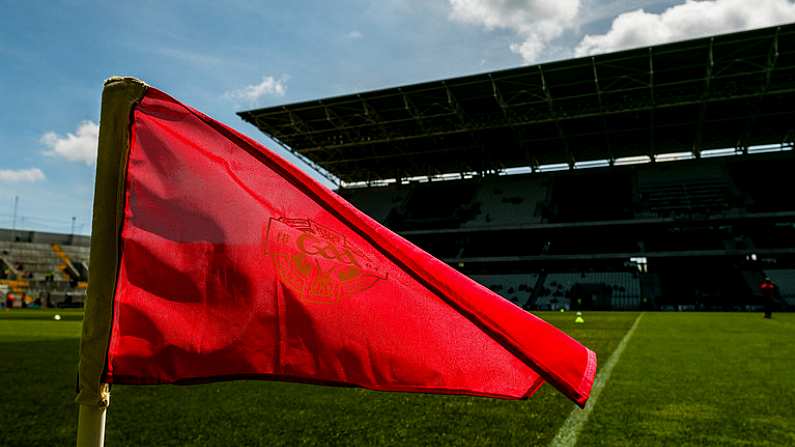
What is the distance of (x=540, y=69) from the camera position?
2442 cm

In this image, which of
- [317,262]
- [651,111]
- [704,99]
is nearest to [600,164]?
[651,111]

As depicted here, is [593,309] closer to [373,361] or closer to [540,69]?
[540,69]

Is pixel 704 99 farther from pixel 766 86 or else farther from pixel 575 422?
pixel 575 422

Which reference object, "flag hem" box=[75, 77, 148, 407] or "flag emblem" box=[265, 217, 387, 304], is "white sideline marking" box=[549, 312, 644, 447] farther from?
"flag hem" box=[75, 77, 148, 407]

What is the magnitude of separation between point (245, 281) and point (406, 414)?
2738mm

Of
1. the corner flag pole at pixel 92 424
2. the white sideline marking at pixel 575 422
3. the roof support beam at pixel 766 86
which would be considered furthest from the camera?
the roof support beam at pixel 766 86

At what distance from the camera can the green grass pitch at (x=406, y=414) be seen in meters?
3.05

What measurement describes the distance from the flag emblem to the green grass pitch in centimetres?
200

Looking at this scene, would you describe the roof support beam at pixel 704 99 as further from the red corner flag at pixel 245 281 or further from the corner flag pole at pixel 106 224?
the corner flag pole at pixel 106 224

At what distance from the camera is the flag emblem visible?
1.21m

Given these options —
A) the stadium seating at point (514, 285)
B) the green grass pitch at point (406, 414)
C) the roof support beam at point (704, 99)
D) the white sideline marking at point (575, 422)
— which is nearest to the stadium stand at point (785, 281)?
the roof support beam at point (704, 99)

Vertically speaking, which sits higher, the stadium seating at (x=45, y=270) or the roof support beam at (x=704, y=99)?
the roof support beam at (x=704, y=99)

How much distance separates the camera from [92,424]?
1.12 meters

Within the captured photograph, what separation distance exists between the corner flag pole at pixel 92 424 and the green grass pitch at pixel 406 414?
1931mm
